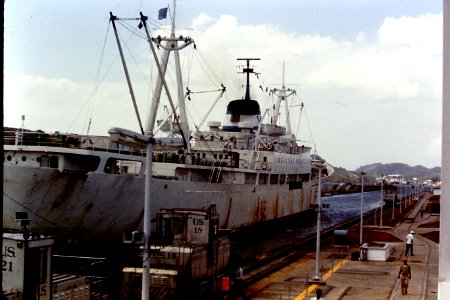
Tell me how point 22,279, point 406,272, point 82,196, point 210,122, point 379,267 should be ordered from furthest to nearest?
point 210,122, point 82,196, point 379,267, point 406,272, point 22,279

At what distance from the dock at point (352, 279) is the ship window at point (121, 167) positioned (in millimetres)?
10861

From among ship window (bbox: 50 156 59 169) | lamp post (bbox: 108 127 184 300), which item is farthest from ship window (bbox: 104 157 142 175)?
lamp post (bbox: 108 127 184 300)

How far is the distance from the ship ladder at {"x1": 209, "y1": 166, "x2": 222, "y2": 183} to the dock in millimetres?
10913

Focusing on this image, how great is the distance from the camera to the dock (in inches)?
810

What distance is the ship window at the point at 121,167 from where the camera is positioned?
31.4m

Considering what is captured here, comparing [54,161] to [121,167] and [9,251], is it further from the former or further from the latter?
[9,251]

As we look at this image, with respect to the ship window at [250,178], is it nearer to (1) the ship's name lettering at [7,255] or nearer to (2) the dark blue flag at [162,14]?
(2) the dark blue flag at [162,14]

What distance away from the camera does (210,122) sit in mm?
55375

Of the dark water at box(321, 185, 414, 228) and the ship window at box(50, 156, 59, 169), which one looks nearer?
the ship window at box(50, 156, 59, 169)

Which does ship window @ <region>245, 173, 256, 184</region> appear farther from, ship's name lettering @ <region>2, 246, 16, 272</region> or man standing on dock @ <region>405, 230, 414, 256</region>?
ship's name lettering @ <region>2, 246, 16, 272</region>

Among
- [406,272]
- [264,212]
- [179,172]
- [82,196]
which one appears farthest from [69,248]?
[264,212]

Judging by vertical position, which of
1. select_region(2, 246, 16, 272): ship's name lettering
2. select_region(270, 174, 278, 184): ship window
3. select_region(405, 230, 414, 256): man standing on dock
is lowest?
select_region(405, 230, 414, 256): man standing on dock

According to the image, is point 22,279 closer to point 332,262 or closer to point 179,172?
point 332,262

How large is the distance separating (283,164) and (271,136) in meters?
4.54
